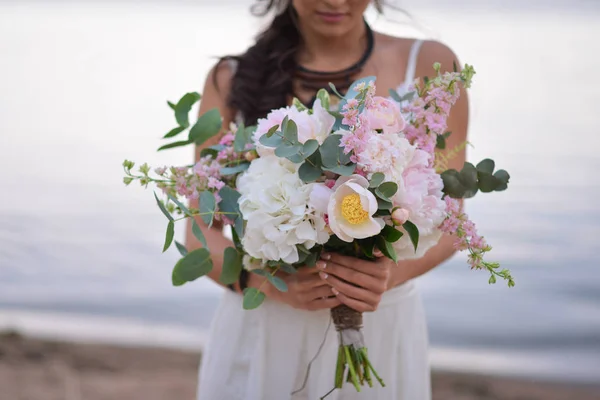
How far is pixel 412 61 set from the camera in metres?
2.04

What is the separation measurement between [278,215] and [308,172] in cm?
10

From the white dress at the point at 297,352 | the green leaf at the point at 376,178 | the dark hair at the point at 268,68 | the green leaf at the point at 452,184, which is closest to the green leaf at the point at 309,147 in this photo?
the green leaf at the point at 376,178

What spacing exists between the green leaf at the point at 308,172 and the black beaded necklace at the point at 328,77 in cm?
69

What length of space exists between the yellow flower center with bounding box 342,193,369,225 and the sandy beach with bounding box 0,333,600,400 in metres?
3.07

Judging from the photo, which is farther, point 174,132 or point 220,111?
point 220,111

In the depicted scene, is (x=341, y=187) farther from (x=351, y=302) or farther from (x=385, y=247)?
(x=351, y=302)

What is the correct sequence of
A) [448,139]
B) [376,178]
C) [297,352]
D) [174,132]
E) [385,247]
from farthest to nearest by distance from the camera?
[448,139], [297,352], [174,132], [385,247], [376,178]

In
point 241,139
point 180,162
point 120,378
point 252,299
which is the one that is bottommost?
point 120,378

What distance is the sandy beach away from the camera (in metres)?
4.25

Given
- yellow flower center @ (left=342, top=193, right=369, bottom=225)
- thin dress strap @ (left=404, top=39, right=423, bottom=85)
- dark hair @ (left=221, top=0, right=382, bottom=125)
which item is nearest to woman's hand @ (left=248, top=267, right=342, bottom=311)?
yellow flower center @ (left=342, top=193, right=369, bottom=225)

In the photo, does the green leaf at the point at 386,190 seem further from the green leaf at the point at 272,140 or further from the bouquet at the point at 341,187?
the green leaf at the point at 272,140

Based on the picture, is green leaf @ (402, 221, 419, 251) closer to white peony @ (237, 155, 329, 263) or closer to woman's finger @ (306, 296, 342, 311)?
white peony @ (237, 155, 329, 263)

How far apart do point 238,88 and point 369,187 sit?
78 centimetres

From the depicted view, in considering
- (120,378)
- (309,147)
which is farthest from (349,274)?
(120,378)
